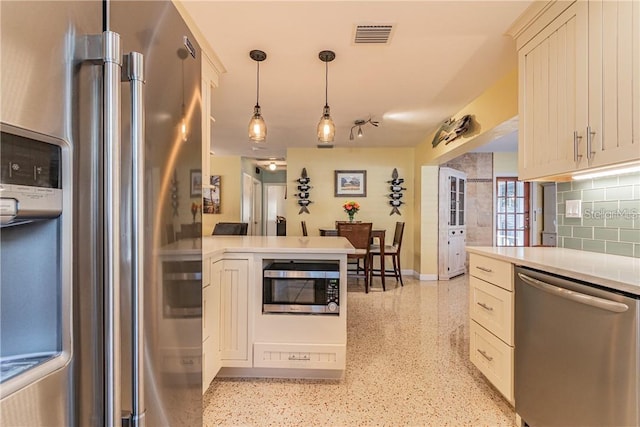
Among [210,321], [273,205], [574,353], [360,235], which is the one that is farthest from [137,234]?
[273,205]

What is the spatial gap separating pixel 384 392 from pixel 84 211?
1.97 metres

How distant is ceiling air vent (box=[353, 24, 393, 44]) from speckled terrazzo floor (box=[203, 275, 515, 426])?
88.9 inches

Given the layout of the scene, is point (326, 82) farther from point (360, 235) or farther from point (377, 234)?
point (377, 234)

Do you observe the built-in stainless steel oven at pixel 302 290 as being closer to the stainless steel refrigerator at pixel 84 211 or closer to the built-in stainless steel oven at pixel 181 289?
the built-in stainless steel oven at pixel 181 289

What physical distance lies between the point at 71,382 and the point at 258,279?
154 cm

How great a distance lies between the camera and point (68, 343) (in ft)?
1.87

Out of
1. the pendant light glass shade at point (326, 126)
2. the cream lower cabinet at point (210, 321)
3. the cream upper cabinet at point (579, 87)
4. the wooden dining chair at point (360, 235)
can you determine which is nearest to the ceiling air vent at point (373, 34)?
the pendant light glass shade at point (326, 126)

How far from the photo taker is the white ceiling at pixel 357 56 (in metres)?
1.83

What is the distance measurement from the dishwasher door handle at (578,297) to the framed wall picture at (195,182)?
1480 millimetres

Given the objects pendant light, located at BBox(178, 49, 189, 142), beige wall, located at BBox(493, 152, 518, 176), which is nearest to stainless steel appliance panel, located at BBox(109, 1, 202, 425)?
pendant light, located at BBox(178, 49, 189, 142)

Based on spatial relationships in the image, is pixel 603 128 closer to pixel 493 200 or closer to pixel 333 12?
pixel 333 12

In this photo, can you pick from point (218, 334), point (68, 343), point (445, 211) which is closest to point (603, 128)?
point (68, 343)

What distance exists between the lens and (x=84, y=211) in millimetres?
604

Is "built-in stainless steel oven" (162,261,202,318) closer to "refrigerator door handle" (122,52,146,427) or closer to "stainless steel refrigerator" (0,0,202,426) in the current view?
"stainless steel refrigerator" (0,0,202,426)
